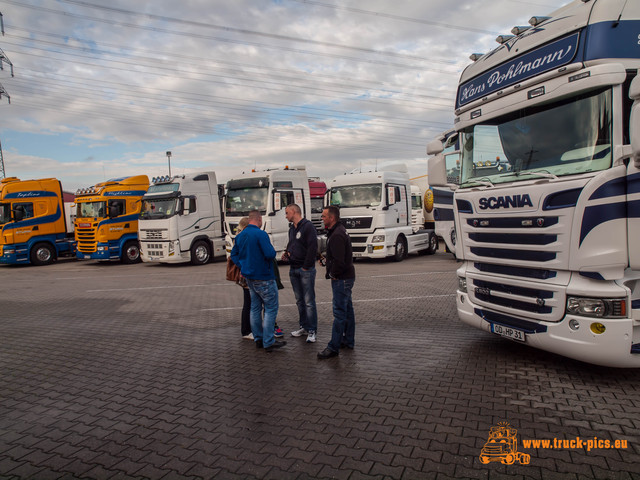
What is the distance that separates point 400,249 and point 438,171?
10561 mm

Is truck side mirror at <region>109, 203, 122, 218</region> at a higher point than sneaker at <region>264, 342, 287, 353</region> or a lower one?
higher

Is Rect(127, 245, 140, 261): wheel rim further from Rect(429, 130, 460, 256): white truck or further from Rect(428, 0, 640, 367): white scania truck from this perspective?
Rect(428, 0, 640, 367): white scania truck

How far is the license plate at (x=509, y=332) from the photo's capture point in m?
4.90

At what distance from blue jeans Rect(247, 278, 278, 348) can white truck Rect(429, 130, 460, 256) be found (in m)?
2.87

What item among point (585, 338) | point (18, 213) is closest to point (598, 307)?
point (585, 338)

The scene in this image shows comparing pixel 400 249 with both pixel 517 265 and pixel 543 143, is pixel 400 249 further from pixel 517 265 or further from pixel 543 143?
pixel 543 143

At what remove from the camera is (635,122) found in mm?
3789

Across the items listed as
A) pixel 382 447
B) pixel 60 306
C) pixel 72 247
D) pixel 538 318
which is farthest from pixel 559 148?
pixel 72 247

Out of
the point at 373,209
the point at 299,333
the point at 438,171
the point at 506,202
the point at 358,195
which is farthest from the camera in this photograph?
the point at 358,195

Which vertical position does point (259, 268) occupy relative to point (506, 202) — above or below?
below

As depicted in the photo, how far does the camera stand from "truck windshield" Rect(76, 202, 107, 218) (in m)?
18.5

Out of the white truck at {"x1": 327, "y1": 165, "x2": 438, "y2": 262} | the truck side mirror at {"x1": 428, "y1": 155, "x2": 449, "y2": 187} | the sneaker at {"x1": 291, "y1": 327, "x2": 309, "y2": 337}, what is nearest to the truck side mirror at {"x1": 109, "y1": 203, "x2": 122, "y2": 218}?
the white truck at {"x1": 327, "y1": 165, "x2": 438, "y2": 262}

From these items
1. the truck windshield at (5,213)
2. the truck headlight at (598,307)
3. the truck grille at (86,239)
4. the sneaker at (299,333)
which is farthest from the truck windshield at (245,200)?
the truck headlight at (598,307)

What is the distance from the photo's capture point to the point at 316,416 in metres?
3.93
